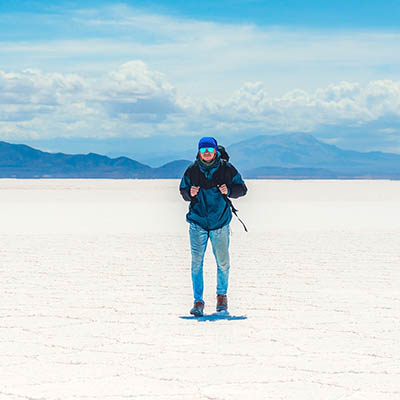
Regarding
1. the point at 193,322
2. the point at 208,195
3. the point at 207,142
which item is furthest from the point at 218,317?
the point at 207,142

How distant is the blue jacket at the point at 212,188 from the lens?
6.85 meters

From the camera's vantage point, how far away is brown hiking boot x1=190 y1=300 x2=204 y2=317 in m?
6.89

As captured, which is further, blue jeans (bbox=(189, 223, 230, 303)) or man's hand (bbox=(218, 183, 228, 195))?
blue jeans (bbox=(189, 223, 230, 303))

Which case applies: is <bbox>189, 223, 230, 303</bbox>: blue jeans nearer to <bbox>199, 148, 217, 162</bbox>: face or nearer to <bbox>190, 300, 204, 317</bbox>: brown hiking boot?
<bbox>190, 300, 204, 317</bbox>: brown hiking boot

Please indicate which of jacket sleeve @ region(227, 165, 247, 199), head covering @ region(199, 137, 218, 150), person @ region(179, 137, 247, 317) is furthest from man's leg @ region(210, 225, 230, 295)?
head covering @ region(199, 137, 218, 150)

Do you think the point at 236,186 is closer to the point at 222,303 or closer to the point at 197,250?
the point at 197,250

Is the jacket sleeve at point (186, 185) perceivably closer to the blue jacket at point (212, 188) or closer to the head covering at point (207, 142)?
the blue jacket at point (212, 188)

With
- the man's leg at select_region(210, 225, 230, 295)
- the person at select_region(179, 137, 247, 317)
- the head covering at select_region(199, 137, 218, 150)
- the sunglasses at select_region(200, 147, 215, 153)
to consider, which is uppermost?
the head covering at select_region(199, 137, 218, 150)

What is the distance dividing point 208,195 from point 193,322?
3.98 feet

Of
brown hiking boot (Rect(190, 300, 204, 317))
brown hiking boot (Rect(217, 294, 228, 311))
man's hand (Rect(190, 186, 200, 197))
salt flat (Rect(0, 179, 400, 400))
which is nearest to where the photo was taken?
salt flat (Rect(0, 179, 400, 400))

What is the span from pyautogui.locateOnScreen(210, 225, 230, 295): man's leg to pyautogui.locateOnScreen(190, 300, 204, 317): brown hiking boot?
10.7 inches

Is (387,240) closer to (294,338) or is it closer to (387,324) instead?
(387,324)

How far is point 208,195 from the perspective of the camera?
22.6 feet

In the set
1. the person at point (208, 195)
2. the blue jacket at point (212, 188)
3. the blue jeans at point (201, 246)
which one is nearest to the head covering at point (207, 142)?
the person at point (208, 195)
